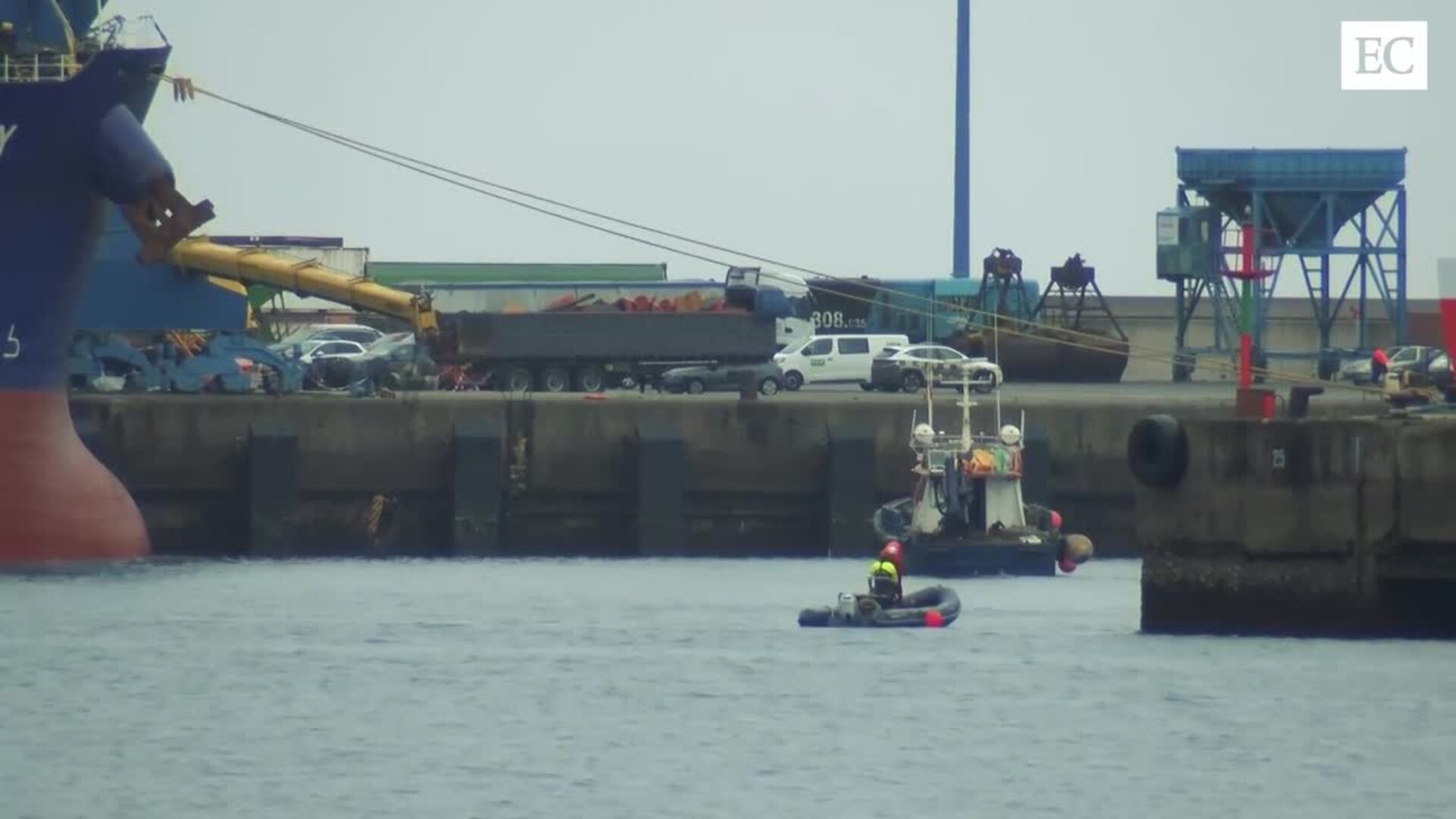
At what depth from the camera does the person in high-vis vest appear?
47.1 meters

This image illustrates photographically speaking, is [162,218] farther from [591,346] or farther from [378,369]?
[591,346]

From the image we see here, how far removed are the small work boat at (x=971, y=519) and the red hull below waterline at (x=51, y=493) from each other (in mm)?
14813

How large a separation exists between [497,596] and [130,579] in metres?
7.04

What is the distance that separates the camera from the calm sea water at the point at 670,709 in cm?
3541

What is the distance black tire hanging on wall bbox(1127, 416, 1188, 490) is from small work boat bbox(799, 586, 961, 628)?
20.6 feet

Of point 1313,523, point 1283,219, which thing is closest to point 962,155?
point 1283,219

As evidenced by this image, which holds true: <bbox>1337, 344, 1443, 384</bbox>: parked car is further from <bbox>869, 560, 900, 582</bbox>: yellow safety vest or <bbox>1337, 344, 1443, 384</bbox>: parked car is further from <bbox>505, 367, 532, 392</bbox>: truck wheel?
<bbox>869, 560, 900, 582</bbox>: yellow safety vest

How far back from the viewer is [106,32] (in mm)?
56750

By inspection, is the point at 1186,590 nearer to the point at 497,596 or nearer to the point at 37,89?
the point at 497,596

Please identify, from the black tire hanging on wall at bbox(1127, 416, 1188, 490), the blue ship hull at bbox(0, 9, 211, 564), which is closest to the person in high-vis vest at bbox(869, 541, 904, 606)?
the black tire hanging on wall at bbox(1127, 416, 1188, 490)

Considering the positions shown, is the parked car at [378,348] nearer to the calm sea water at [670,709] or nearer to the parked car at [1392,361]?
the calm sea water at [670,709]

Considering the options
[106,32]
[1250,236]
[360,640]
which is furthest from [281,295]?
[1250,236]

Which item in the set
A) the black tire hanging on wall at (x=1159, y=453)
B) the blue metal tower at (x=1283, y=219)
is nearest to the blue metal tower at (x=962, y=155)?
the blue metal tower at (x=1283, y=219)

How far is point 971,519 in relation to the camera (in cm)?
5862
